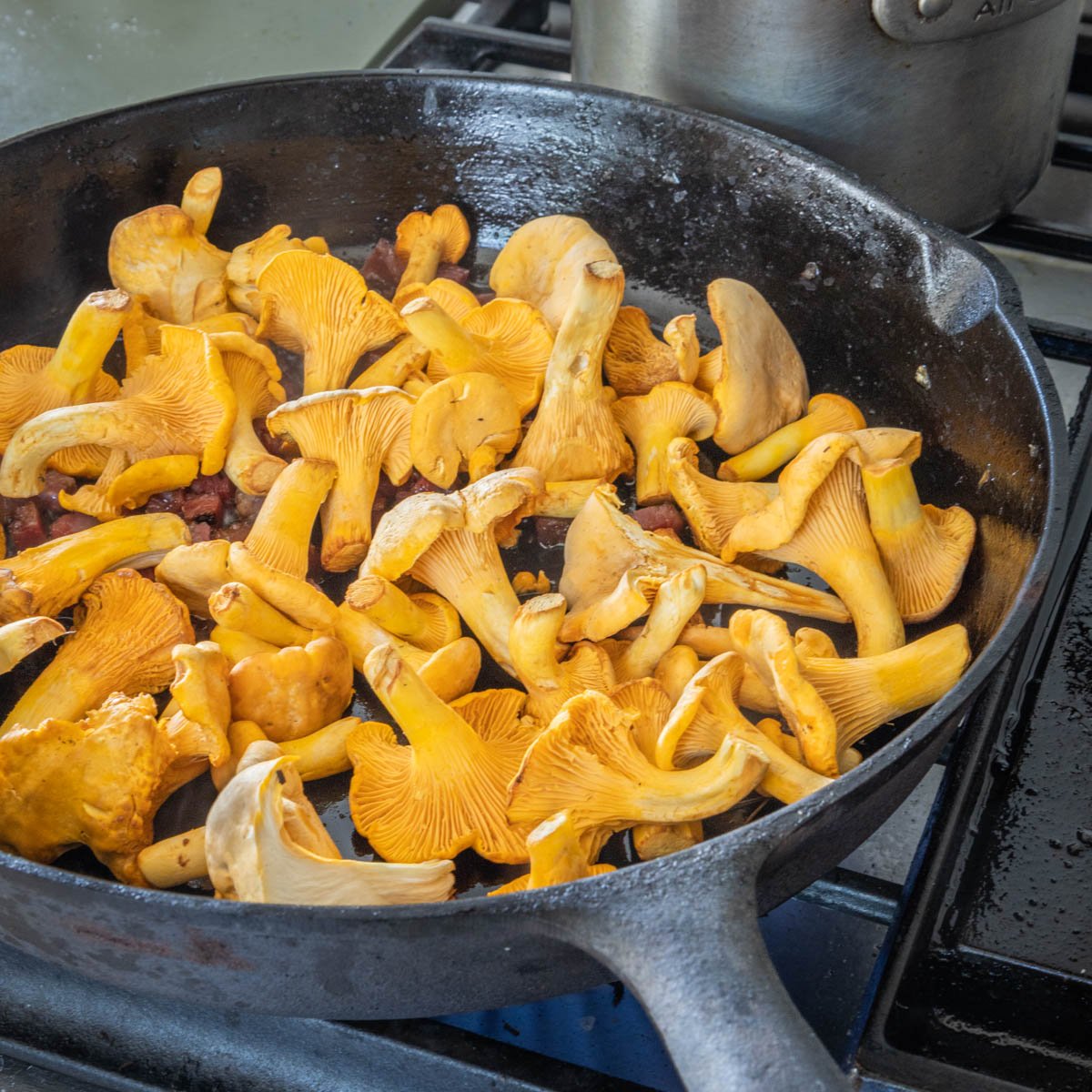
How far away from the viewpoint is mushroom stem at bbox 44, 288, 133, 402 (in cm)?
127

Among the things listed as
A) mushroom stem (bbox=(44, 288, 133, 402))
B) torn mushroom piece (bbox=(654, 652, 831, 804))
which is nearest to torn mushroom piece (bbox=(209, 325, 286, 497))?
mushroom stem (bbox=(44, 288, 133, 402))

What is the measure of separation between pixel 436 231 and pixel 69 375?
1.79 ft

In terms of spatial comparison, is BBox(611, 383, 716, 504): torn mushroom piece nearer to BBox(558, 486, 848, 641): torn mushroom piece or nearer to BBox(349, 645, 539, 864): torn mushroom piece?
BBox(558, 486, 848, 641): torn mushroom piece

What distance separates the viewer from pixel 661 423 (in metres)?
1.32

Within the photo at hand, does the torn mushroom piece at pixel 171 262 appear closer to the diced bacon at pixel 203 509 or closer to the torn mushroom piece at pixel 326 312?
the torn mushroom piece at pixel 326 312

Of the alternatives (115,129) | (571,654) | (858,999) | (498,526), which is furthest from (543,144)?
(858,999)

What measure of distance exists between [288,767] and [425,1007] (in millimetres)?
213

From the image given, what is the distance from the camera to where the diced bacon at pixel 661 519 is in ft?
4.19

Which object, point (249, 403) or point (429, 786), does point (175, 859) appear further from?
point (249, 403)

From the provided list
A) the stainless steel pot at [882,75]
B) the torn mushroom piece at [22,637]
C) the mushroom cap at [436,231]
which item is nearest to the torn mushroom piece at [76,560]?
the torn mushroom piece at [22,637]

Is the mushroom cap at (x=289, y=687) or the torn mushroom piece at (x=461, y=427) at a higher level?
the torn mushroom piece at (x=461, y=427)

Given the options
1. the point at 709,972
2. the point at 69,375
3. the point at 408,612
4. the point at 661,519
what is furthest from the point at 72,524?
the point at 709,972

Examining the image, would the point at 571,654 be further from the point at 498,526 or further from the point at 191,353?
the point at 191,353

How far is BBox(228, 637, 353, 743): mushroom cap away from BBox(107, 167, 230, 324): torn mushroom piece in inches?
23.9
